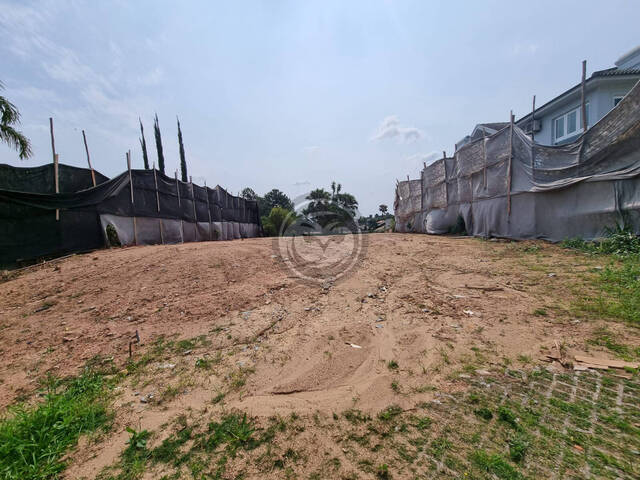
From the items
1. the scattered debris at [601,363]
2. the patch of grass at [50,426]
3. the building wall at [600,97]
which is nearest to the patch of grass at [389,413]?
the scattered debris at [601,363]

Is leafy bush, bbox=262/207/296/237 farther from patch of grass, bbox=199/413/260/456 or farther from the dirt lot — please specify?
patch of grass, bbox=199/413/260/456

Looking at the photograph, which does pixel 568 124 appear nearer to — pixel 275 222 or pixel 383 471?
pixel 383 471

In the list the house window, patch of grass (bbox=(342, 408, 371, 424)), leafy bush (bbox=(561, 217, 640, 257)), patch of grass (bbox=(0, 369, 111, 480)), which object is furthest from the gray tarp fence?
patch of grass (bbox=(0, 369, 111, 480))

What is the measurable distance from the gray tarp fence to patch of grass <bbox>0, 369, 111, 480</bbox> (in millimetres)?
7811

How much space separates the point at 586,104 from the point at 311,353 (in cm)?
1803

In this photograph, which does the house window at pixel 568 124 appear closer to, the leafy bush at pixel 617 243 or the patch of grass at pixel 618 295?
the leafy bush at pixel 617 243

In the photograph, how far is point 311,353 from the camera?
2303 millimetres

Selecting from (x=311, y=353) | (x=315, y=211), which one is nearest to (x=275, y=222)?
(x=315, y=211)

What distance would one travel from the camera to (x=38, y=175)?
577 cm

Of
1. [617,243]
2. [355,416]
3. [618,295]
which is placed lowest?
[355,416]

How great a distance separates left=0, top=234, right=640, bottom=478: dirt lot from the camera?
1.31 m

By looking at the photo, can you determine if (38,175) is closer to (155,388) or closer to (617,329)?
(155,388)

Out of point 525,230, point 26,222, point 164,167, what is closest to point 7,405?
point 26,222

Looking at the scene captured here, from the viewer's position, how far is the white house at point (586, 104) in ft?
35.0
